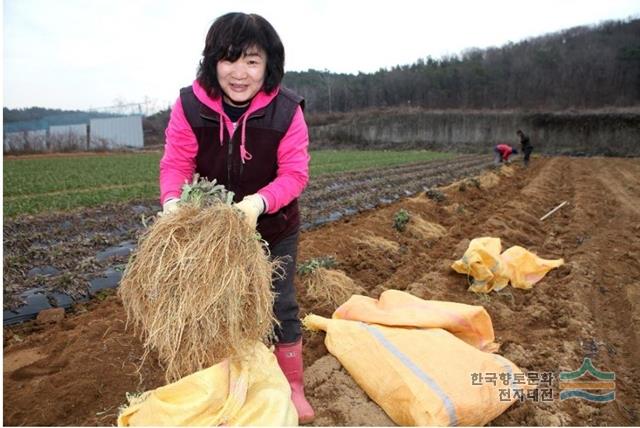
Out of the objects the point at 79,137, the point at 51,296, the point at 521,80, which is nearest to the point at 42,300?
the point at 51,296

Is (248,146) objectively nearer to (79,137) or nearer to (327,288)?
(327,288)

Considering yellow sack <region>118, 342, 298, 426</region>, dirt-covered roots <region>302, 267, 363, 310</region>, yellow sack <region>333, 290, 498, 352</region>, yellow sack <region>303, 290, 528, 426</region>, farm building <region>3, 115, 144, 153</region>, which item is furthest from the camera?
farm building <region>3, 115, 144, 153</region>

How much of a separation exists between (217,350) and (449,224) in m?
7.15

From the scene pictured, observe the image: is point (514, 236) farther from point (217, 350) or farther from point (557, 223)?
point (217, 350)

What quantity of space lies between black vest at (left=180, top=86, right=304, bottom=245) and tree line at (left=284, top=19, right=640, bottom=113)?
2239 inches

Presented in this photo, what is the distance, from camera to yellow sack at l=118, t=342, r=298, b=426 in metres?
2.00

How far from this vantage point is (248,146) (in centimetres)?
241

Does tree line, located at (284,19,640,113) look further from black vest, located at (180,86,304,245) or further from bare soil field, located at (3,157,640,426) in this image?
black vest, located at (180,86,304,245)

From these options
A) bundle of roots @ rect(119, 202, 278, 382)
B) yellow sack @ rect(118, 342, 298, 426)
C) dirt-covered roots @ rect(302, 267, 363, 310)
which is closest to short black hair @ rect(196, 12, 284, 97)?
bundle of roots @ rect(119, 202, 278, 382)

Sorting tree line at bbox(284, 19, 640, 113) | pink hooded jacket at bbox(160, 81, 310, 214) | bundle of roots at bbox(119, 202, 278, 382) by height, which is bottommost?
bundle of roots at bbox(119, 202, 278, 382)

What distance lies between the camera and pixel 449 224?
28.4 ft

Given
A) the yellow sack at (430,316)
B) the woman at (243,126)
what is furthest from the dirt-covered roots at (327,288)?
the woman at (243,126)

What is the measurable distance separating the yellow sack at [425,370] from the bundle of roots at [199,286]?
0.97 metres

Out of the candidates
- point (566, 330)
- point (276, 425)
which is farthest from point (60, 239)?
point (566, 330)
